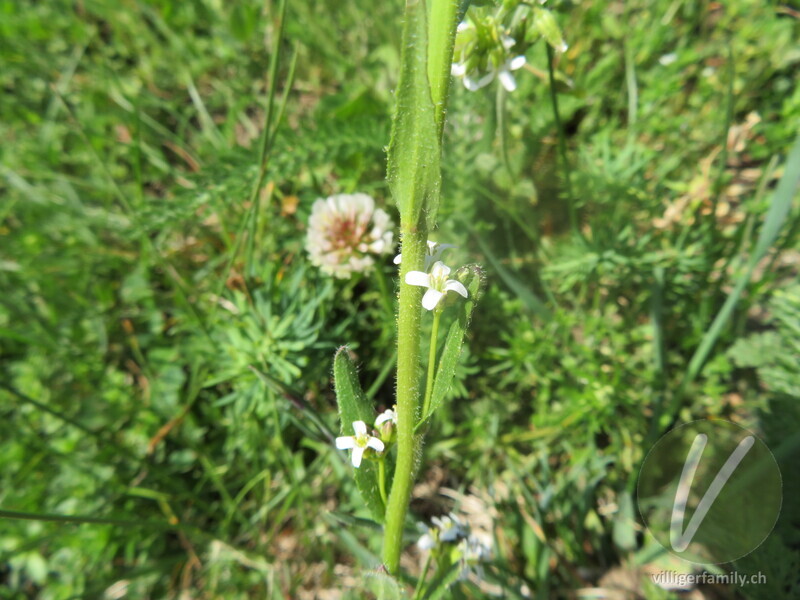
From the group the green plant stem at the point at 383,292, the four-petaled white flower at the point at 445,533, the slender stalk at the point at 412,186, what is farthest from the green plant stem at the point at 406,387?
the green plant stem at the point at 383,292

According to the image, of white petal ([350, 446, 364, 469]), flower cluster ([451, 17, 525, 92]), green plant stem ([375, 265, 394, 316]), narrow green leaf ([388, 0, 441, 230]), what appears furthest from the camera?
green plant stem ([375, 265, 394, 316])

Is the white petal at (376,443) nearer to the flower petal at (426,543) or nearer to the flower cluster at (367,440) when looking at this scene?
the flower cluster at (367,440)

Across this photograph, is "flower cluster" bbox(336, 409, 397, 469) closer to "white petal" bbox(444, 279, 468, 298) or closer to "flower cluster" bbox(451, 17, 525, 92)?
"white petal" bbox(444, 279, 468, 298)

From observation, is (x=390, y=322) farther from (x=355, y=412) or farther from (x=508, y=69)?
(x=508, y=69)

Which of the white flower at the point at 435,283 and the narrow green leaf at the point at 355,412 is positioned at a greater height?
the white flower at the point at 435,283

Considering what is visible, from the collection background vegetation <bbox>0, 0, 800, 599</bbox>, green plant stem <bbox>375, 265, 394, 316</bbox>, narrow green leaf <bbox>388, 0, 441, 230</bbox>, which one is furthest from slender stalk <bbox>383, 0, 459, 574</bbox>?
green plant stem <bbox>375, 265, 394, 316</bbox>

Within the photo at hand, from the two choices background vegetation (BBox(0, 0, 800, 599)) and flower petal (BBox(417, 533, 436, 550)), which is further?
background vegetation (BBox(0, 0, 800, 599))
